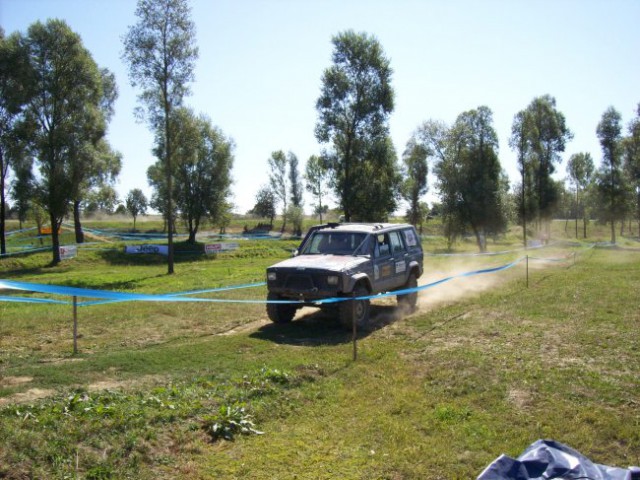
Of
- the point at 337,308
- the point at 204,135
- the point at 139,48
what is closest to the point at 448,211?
the point at 204,135

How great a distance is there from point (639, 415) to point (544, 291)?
1039 centimetres

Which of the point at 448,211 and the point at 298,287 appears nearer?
the point at 298,287

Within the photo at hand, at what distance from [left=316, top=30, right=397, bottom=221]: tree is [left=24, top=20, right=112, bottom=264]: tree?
15748 millimetres

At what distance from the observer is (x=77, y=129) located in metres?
31.9

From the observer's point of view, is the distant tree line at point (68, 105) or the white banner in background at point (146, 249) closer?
the distant tree line at point (68, 105)

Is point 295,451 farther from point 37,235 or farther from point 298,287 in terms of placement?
point 37,235

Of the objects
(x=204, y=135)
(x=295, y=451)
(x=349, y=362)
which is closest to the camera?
(x=295, y=451)

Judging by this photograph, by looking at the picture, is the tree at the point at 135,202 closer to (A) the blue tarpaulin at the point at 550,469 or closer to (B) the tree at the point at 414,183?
(B) the tree at the point at 414,183

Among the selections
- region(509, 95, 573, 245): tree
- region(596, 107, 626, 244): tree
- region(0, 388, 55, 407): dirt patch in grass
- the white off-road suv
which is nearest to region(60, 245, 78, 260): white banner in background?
the white off-road suv

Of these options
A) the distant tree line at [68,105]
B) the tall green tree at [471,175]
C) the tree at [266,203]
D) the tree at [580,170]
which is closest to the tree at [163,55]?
the distant tree line at [68,105]

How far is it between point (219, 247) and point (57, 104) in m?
15.3

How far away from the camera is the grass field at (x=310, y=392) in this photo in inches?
201

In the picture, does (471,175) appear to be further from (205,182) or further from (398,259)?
(398,259)

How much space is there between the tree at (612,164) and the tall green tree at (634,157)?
1114mm
